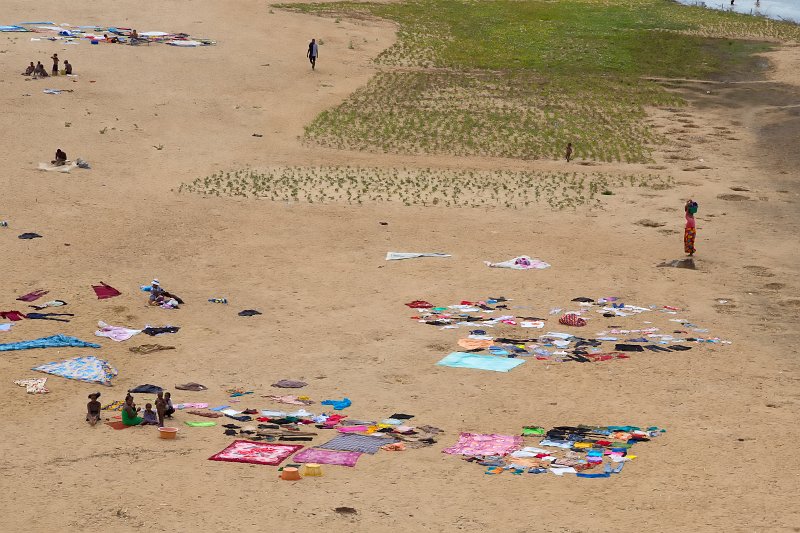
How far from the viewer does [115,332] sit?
2366 cm

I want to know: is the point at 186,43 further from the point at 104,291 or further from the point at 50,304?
the point at 50,304

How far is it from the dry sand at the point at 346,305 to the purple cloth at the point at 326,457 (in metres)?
0.35

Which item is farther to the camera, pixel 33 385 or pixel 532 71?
pixel 532 71

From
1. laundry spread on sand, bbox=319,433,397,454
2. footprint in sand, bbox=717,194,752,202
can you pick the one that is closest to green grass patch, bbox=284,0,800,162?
footprint in sand, bbox=717,194,752,202

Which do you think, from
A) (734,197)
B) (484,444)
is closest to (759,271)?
(734,197)

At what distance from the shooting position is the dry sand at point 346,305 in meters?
16.2

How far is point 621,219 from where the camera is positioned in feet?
111

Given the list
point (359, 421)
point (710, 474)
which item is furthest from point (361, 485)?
point (710, 474)

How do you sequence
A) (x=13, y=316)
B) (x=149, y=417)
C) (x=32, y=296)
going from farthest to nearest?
(x=32, y=296)
(x=13, y=316)
(x=149, y=417)

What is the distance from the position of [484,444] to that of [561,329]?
6736mm

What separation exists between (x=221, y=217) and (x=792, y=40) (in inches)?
1744

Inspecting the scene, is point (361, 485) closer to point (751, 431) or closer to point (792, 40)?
point (751, 431)

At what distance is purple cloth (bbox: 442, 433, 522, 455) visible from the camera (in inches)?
705

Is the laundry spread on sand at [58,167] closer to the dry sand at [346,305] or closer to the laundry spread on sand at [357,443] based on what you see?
the dry sand at [346,305]
